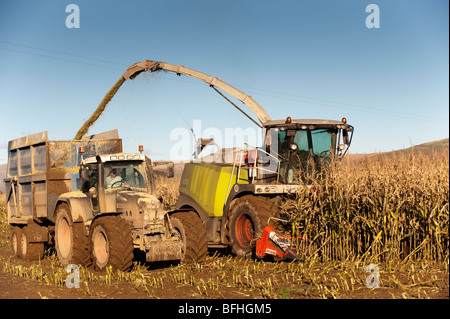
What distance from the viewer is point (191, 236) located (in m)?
9.22

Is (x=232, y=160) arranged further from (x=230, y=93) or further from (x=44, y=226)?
(x=44, y=226)

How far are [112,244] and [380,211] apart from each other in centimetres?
442

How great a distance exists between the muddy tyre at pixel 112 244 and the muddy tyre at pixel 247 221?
2307 mm

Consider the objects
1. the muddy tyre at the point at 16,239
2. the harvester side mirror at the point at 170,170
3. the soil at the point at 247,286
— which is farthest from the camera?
the muddy tyre at the point at 16,239

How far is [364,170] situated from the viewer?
28.9 ft

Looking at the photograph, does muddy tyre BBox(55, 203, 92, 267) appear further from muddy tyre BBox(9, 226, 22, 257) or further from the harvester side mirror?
muddy tyre BBox(9, 226, 22, 257)

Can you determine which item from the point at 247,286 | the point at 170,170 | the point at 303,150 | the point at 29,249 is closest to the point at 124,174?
the point at 170,170

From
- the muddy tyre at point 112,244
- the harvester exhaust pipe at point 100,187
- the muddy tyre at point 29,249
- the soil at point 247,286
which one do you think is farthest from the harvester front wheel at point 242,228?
the muddy tyre at point 29,249

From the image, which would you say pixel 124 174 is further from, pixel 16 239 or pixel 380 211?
pixel 380 211

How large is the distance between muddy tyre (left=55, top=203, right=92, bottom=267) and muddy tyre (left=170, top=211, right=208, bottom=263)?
1.77 m

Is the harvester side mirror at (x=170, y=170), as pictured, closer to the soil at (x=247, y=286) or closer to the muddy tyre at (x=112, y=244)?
the muddy tyre at (x=112, y=244)

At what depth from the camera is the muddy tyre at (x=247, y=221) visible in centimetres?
957

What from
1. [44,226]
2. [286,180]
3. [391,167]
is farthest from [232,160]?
[44,226]

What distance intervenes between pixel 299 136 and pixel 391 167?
2.12 metres
